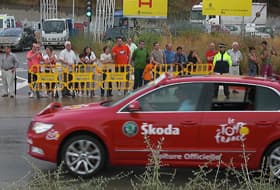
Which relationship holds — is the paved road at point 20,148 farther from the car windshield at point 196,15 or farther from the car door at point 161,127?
the car windshield at point 196,15

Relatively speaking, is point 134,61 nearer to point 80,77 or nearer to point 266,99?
point 80,77

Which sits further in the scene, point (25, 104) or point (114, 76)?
point (114, 76)

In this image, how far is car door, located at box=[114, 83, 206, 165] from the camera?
7887mm

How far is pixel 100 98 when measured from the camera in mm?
17812

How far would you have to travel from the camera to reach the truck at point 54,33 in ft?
152

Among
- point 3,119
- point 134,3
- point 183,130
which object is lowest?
point 3,119

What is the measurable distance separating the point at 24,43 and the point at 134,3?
2015 centimetres

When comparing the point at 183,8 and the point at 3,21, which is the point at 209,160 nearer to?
the point at 3,21

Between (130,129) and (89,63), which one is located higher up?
(89,63)

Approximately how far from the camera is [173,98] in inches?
318

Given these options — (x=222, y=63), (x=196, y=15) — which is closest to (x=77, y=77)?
(x=222, y=63)

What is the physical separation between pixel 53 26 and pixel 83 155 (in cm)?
3957

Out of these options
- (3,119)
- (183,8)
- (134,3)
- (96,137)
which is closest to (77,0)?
(183,8)

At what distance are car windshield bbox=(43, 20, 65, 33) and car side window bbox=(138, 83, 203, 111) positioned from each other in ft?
129
